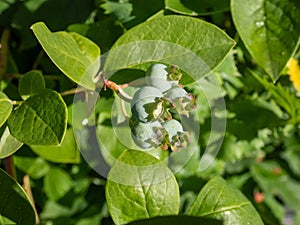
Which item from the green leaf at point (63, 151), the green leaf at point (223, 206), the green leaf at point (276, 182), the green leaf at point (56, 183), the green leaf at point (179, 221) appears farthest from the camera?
the green leaf at point (276, 182)

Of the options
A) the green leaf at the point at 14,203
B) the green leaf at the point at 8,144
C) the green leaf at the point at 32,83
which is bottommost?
the green leaf at the point at 14,203

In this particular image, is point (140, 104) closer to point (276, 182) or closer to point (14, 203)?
point (14, 203)

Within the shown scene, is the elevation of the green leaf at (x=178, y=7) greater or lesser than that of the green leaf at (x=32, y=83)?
greater

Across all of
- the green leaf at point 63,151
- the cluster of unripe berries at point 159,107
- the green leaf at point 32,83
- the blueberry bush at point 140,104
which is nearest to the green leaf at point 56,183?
the blueberry bush at point 140,104

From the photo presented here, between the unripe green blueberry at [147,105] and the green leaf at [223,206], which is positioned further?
the green leaf at [223,206]

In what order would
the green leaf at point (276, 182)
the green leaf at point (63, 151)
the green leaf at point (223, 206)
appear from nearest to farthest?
1. the green leaf at point (223, 206)
2. the green leaf at point (63, 151)
3. the green leaf at point (276, 182)

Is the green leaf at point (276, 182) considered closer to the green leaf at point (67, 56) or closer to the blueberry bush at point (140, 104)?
the blueberry bush at point (140, 104)

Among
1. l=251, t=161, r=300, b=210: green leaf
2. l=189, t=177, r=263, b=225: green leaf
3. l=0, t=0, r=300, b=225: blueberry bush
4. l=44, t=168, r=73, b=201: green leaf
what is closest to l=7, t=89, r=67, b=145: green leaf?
l=0, t=0, r=300, b=225: blueberry bush

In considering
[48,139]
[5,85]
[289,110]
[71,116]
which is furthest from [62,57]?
[289,110]

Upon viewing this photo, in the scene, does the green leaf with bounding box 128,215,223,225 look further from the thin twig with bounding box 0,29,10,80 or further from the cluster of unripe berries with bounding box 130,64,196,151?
the thin twig with bounding box 0,29,10,80
